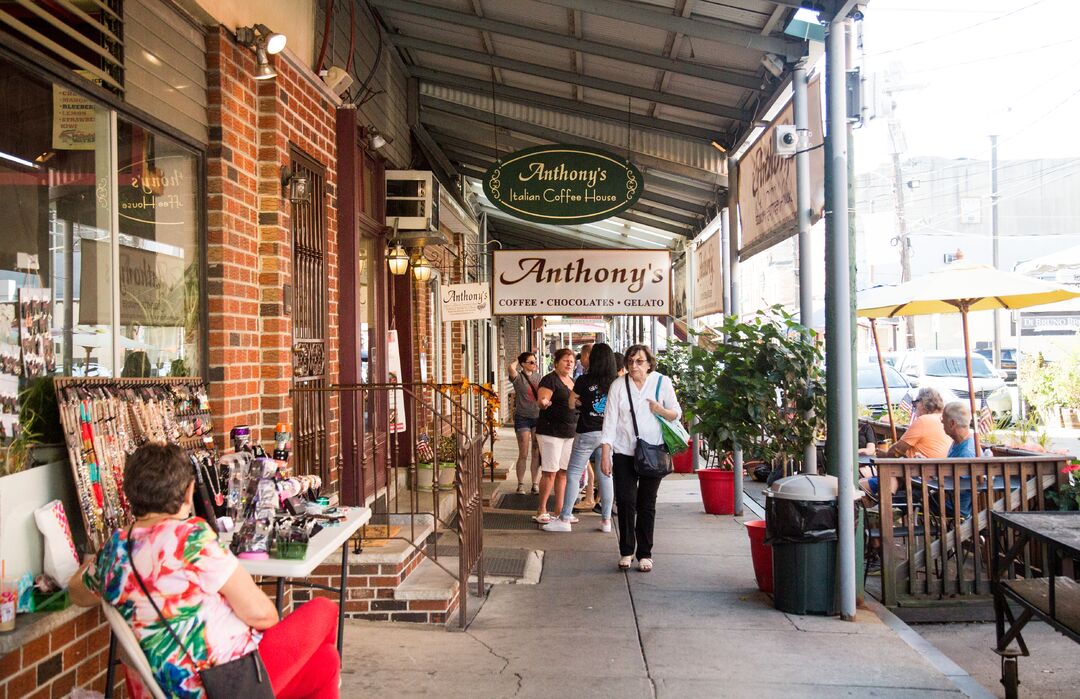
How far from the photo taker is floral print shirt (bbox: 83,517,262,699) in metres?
2.65

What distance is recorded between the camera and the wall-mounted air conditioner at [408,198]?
9.36 meters

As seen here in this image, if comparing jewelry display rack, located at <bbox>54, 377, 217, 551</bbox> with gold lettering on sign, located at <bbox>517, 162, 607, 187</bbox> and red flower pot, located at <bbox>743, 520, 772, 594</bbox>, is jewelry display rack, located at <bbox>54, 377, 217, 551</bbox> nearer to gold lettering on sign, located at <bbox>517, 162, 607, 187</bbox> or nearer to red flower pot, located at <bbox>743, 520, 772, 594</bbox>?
red flower pot, located at <bbox>743, 520, 772, 594</bbox>

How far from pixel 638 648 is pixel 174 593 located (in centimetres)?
292

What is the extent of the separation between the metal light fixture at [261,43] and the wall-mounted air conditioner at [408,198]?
4.28 metres

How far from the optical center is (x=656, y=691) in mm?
4305

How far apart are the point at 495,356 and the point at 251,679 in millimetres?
18951

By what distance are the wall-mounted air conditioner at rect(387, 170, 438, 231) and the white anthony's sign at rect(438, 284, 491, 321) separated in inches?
89.7

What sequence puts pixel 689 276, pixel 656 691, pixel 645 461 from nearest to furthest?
1. pixel 656 691
2. pixel 645 461
3. pixel 689 276

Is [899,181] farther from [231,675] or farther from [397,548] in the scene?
[231,675]

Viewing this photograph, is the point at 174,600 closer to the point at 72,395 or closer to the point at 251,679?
the point at 251,679

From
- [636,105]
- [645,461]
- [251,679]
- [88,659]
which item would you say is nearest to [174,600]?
[251,679]

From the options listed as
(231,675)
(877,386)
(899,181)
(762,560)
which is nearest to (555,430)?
(762,560)

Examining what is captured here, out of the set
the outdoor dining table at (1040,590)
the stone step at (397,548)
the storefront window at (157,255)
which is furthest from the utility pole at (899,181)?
the storefront window at (157,255)

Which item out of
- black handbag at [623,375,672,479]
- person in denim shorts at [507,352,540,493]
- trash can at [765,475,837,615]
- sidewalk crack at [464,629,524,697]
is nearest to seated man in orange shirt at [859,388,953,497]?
black handbag at [623,375,672,479]
